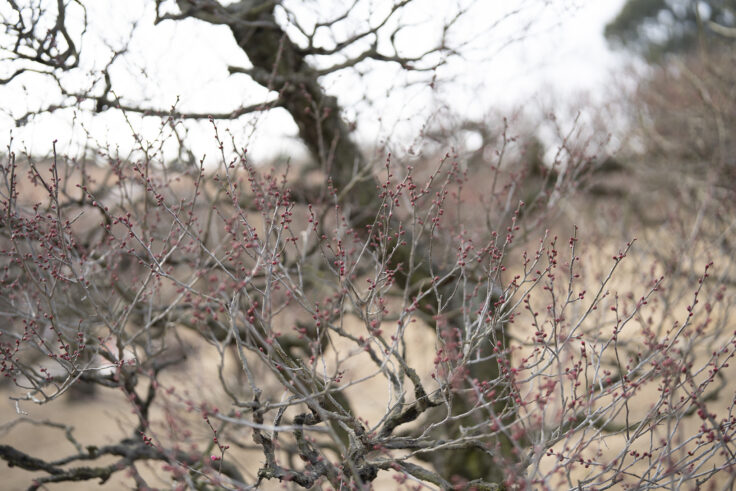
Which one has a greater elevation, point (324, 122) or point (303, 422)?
point (324, 122)

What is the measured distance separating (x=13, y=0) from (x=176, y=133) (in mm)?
1392

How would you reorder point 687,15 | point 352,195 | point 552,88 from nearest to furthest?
point 352,195
point 552,88
point 687,15

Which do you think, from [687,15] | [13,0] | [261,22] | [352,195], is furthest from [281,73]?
[687,15]

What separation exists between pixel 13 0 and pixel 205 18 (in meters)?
1.39

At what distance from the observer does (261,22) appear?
4738 mm

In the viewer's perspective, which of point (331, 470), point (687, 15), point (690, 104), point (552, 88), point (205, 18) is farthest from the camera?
point (687, 15)

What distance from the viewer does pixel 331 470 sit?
2807mm

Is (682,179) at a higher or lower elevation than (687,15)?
lower

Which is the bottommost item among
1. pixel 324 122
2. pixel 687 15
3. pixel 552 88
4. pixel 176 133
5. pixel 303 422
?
pixel 303 422

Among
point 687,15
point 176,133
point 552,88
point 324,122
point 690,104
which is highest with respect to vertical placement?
point 687,15

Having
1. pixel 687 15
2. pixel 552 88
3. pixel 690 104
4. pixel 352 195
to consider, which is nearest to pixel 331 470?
pixel 352 195

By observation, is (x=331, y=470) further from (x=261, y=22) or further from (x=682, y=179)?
(x=682, y=179)

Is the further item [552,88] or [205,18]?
[552,88]

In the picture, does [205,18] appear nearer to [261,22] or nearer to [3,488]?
[261,22]
